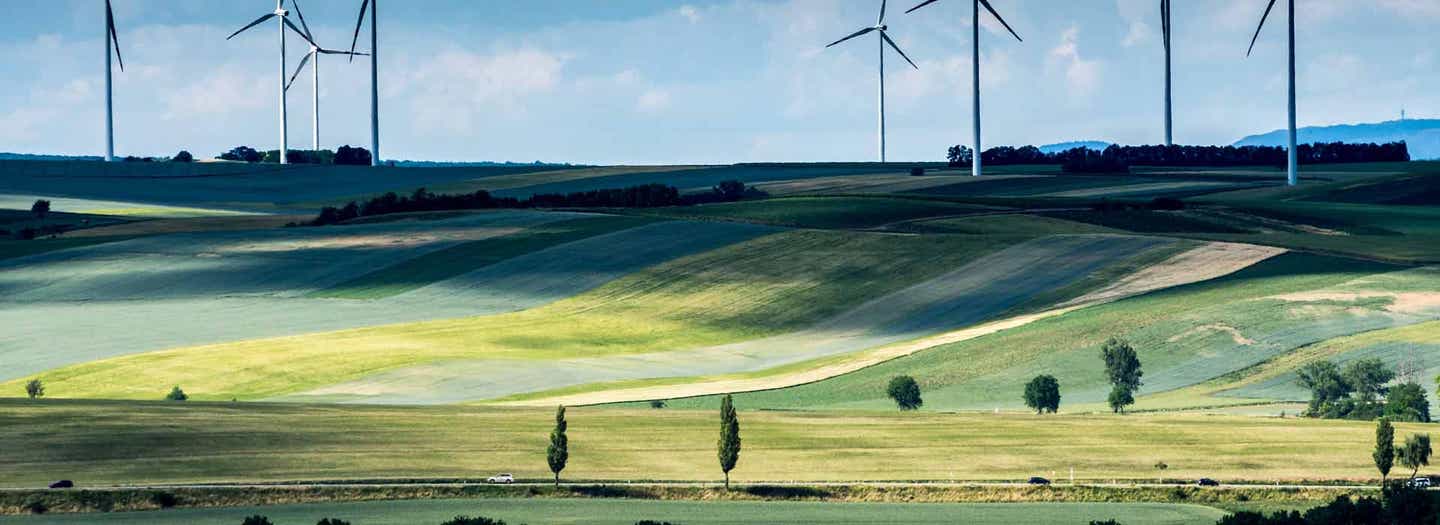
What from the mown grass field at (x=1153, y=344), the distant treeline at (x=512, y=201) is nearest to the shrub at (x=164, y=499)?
the mown grass field at (x=1153, y=344)

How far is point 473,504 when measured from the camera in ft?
203

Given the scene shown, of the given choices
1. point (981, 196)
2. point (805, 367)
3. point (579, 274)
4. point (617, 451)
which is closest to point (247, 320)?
point (579, 274)

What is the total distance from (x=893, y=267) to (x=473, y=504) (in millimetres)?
60459

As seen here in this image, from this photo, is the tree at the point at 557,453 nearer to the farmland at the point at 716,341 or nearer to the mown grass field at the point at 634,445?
the mown grass field at the point at 634,445

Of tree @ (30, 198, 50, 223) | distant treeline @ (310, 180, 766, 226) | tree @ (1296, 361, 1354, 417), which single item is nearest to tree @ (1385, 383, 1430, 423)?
tree @ (1296, 361, 1354, 417)

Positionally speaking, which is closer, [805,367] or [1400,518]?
[1400,518]

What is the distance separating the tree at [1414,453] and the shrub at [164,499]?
39692 mm

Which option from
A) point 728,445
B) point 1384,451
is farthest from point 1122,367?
point 728,445

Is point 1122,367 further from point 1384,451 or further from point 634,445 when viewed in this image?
point 634,445

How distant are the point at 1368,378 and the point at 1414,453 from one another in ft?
59.8

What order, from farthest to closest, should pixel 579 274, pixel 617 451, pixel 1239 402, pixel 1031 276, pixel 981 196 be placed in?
Result: pixel 981 196 → pixel 579 274 → pixel 1031 276 → pixel 1239 402 → pixel 617 451

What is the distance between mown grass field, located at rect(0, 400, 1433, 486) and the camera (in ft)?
219

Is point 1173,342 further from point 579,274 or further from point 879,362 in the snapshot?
point 579,274

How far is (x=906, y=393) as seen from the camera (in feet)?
284
